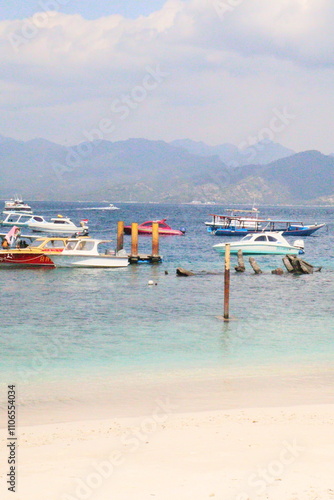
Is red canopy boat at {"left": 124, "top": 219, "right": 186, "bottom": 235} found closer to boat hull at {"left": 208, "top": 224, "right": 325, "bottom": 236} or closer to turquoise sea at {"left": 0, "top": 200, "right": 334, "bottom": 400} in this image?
boat hull at {"left": 208, "top": 224, "right": 325, "bottom": 236}

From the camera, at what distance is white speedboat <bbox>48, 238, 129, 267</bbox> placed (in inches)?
1588

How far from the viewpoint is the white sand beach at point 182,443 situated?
351 inches

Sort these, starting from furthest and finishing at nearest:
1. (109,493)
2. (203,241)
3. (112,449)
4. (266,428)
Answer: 1. (203,241)
2. (266,428)
3. (112,449)
4. (109,493)

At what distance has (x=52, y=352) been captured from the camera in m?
18.8

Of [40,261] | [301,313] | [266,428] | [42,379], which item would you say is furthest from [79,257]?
[266,428]

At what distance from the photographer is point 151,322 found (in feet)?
79.0

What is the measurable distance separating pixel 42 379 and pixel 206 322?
9.46 m

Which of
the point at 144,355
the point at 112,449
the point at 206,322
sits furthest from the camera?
the point at 206,322

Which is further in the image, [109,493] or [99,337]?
[99,337]

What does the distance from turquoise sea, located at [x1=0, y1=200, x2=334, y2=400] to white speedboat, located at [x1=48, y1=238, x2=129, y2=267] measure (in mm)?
851

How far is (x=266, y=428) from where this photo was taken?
11836 millimetres

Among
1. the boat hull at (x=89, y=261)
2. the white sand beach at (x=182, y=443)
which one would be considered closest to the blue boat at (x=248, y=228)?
the boat hull at (x=89, y=261)

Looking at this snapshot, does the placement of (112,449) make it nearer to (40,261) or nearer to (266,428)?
(266,428)

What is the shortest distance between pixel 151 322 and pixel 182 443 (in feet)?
43.1
